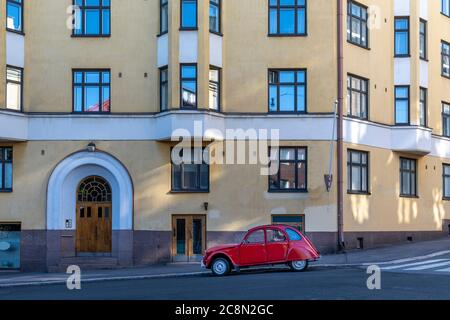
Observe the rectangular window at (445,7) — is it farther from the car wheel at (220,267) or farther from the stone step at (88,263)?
the stone step at (88,263)

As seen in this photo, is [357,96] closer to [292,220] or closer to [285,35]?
[285,35]

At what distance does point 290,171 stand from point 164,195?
5.01 metres

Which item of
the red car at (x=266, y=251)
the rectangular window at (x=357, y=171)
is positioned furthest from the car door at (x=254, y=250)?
the rectangular window at (x=357, y=171)

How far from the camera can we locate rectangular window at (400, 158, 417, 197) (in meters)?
33.0

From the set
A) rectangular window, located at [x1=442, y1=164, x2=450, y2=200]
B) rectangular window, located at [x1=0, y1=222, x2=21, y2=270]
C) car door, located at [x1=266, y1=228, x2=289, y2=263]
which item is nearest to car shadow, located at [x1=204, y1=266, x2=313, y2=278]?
car door, located at [x1=266, y1=228, x2=289, y2=263]

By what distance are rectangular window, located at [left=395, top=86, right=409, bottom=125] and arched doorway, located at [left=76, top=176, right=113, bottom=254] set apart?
13200 millimetres

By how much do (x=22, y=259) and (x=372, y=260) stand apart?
13.2 m

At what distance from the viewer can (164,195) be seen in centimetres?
2850

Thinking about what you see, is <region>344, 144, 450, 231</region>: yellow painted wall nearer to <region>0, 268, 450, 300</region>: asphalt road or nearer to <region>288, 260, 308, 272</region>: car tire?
<region>288, 260, 308, 272</region>: car tire

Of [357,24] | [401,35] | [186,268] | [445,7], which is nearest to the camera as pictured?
[186,268]

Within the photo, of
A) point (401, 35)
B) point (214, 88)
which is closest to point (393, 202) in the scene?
point (401, 35)

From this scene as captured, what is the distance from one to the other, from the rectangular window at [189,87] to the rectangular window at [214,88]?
73 cm

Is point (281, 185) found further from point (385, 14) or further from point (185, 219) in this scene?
point (385, 14)

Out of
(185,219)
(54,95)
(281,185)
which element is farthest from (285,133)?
(54,95)
